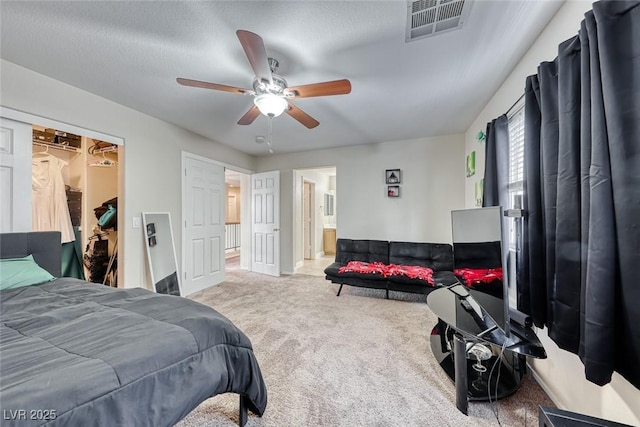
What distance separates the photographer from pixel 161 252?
325 cm

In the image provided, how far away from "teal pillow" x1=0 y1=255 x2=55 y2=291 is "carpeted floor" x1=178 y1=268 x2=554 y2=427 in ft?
5.10

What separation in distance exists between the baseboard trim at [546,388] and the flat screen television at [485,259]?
0.72m

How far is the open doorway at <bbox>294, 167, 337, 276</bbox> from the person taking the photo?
17.3 ft

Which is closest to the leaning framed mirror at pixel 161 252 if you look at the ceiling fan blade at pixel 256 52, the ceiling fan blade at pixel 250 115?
the ceiling fan blade at pixel 250 115

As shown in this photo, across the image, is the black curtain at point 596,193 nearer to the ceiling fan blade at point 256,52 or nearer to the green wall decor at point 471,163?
the ceiling fan blade at point 256,52

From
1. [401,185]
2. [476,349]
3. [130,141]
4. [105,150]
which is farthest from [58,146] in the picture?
[476,349]

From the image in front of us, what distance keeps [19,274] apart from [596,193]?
3.45m

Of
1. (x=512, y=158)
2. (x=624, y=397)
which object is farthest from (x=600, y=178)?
(x=512, y=158)

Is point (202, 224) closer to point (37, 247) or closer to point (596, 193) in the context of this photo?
point (37, 247)

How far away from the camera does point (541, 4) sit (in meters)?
1.45

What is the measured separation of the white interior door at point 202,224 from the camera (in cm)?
366

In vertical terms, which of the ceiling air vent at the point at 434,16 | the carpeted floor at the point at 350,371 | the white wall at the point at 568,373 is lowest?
the carpeted floor at the point at 350,371

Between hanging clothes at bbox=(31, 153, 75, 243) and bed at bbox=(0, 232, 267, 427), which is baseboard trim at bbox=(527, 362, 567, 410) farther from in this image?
hanging clothes at bbox=(31, 153, 75, 243)

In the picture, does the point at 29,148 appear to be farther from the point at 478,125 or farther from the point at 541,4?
the point at 478,125
